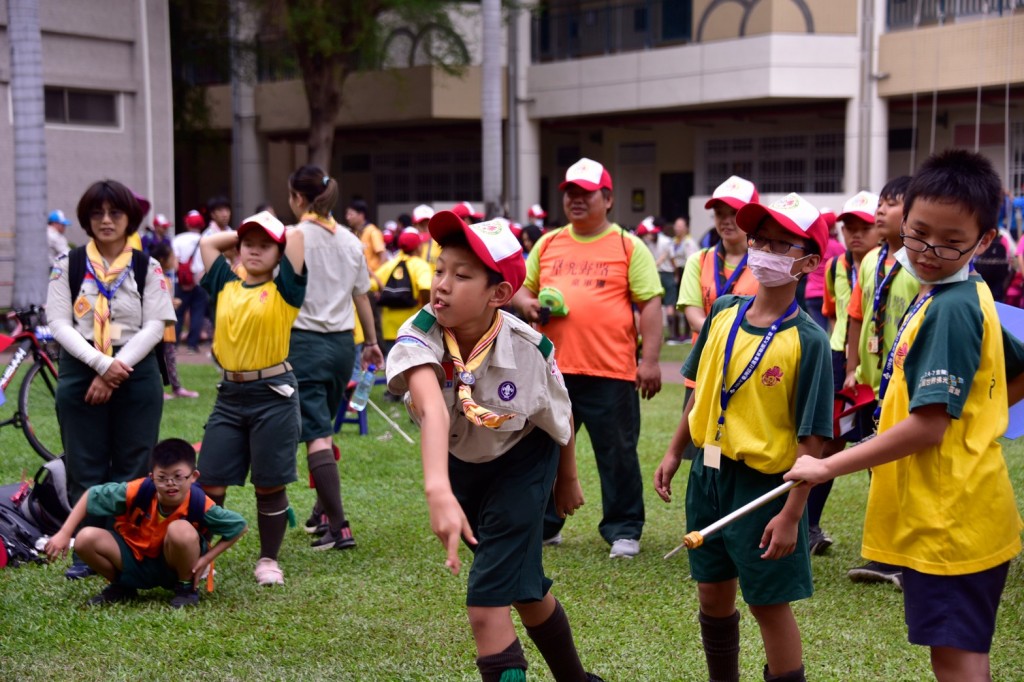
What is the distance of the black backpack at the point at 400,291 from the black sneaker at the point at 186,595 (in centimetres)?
564

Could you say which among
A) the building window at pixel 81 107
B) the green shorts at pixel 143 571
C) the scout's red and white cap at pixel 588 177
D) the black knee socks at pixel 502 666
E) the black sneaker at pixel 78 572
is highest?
the building window at pixel 81 107

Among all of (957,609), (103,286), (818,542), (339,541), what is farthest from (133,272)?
(957,609)

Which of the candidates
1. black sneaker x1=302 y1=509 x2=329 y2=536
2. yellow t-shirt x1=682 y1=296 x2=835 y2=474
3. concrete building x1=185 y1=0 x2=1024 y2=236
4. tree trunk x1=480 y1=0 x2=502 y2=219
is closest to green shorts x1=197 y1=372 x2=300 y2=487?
black sneaker x1=302 y1=509 x2=329 y2=536

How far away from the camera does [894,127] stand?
27422 millimetres

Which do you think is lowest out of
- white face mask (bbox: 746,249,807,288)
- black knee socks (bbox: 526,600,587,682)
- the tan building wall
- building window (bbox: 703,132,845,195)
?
black knee socks (bbox: 526,600,587,682)

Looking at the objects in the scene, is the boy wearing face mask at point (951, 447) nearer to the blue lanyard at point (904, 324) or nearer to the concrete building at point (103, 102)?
the blue lanyard at point (904, 324)

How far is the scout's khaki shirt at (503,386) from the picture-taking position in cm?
351

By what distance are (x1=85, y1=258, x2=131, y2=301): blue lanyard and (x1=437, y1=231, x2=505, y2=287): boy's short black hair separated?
288cm

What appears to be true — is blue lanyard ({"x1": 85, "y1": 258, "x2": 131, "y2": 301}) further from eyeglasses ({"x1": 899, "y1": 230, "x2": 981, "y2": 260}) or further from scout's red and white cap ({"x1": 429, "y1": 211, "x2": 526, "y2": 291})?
eyeglasses ({"x1": 899, "y1": 230, "x2": 981, "y2": 260})

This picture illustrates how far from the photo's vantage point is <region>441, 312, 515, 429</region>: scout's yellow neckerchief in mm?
3422

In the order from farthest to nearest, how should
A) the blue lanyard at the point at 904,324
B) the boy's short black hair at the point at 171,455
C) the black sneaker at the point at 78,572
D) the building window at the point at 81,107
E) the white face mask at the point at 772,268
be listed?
the building window at the point at 81,107 < the black sneaker at the point at 78,572 < the boy's short black hair at the point at 171,455 < the white face mask at the point at 772,268 < the blue lanyard at the point at 904,324

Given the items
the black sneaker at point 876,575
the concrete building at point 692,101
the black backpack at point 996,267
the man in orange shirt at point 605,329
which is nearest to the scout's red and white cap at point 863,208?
the man in orange shirt at point 605,329

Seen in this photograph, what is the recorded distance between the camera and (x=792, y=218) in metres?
3.78

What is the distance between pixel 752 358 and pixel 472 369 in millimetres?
932
